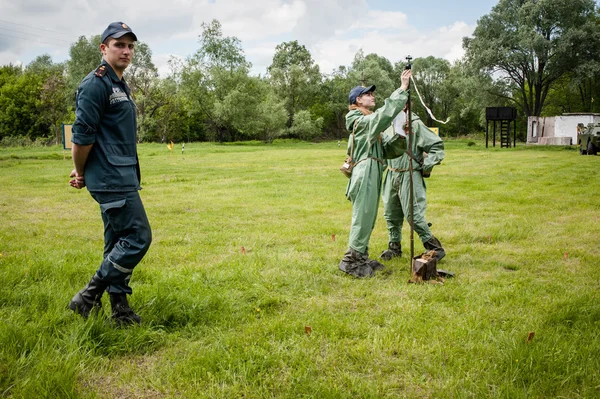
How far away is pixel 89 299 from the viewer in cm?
429

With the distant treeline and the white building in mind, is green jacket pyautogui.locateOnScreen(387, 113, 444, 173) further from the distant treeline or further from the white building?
the white building

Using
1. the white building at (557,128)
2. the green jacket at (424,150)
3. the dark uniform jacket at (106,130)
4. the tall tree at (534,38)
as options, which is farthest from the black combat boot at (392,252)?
the white building at (557,128)

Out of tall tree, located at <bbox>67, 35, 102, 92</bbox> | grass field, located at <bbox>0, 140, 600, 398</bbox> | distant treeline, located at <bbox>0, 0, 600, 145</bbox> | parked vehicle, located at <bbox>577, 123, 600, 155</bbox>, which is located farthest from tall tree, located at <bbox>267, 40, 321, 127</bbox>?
grass field, located at <bbox>0, 140, 600, 398</bbox>

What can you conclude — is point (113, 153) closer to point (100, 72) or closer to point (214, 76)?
point (100, 72)

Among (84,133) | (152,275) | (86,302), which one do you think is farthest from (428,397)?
(152,275)

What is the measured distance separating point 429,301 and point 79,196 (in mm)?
11174

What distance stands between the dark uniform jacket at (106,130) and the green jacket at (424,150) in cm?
423

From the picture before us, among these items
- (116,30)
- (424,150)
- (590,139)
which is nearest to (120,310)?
(116,30)

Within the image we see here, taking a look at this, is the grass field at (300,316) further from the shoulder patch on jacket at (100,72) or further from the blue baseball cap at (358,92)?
the blue baseball cap at (358,92)

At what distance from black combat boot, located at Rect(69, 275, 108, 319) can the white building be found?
150 feet

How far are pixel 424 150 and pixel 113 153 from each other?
15.1 ft

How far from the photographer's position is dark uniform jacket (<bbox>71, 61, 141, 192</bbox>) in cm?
384

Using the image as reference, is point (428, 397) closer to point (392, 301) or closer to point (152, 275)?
point (392, 301)

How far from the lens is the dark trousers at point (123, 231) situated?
158 inches
